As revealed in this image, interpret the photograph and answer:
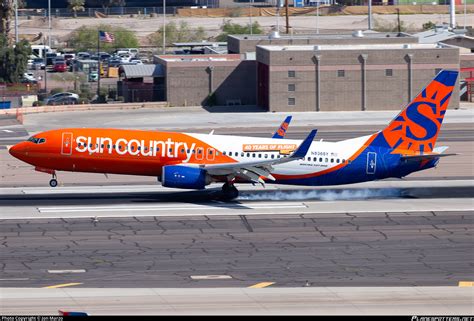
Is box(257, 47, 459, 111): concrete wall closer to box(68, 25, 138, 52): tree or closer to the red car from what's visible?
the red car

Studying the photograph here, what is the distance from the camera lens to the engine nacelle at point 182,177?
48506mm

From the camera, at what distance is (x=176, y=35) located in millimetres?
162500

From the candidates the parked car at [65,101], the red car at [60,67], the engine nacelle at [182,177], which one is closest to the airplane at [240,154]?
the engine nacelle at [182,177]

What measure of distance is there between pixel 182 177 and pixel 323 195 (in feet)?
27.5

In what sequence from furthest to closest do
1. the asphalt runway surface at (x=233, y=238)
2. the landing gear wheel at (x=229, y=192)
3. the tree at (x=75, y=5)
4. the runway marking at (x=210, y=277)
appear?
the tree at (x=75, y=5) < the landing gear wheel at (x=229, y=192) < the asphalt runway surface at (x=233, y=238) < the runway marking at (x=210, y=277)

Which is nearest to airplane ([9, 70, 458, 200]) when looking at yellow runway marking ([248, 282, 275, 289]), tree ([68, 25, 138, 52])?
yellow runway marking ([248, 282, 275, 289])

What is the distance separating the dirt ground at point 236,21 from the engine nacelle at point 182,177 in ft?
401

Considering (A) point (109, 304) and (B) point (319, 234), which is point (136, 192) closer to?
(B) point (319, 234)

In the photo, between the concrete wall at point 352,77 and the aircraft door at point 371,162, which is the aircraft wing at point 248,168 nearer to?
the aircraft door at point 371,162

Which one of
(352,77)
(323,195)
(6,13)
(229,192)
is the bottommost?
(323,195)

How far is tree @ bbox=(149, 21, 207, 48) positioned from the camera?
162 m

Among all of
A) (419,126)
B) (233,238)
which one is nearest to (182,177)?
(233,238)

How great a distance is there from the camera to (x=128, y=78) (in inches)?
4156

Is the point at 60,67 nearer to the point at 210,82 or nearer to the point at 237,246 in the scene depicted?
the point at 210,82
